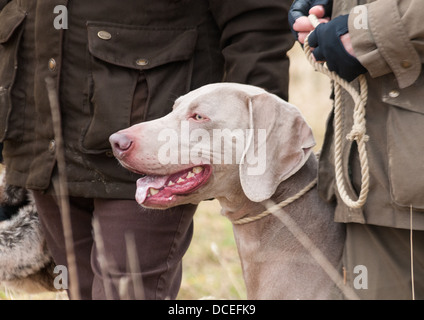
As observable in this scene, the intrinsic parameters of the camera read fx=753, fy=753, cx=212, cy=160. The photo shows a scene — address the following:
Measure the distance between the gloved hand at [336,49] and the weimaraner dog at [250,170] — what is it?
0.38 m

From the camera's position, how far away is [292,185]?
2.78m

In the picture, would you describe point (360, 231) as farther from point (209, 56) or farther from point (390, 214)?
point (209, 56)

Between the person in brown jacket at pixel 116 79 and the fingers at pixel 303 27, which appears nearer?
the fingers at pixel 303 27

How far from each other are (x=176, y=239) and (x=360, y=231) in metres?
0.85

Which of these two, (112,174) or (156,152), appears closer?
(156,152)

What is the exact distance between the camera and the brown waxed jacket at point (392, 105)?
7.24ft

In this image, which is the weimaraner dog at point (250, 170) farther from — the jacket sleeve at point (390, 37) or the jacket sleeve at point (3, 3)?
the jacket sleeve at point (3, 3)

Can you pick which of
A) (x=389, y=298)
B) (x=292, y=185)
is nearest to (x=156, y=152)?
(x=292, y=185)

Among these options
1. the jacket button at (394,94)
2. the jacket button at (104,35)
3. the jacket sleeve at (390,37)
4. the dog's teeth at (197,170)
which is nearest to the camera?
the jacket sleeve at (390,37)

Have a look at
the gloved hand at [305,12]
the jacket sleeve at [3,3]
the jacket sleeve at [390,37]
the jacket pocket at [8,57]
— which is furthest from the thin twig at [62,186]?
the jacket sleeve at [390,37]

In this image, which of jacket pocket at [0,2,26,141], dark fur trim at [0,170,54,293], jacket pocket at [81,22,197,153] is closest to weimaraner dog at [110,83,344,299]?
jacket pocket at [81,22,197,153]

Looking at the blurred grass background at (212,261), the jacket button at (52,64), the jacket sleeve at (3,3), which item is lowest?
the blurred grass background at (212,261)

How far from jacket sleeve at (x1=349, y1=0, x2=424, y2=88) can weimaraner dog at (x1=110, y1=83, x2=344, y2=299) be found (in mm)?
515

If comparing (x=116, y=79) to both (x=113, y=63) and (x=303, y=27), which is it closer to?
(x=113, y=63)
